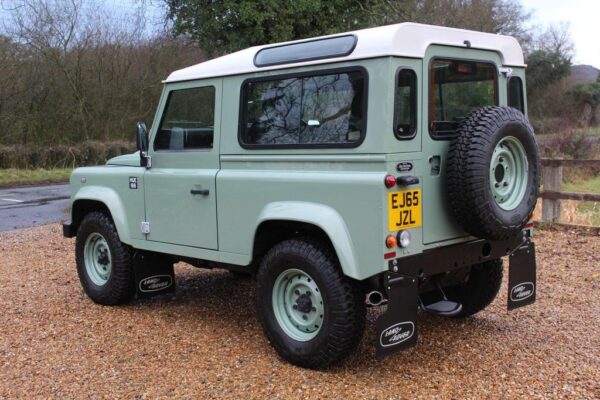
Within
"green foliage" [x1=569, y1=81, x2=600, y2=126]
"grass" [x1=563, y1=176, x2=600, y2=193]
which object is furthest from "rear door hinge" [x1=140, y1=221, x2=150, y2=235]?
"green foliage" [x1=569, y1=81, x2=600, y2=126]

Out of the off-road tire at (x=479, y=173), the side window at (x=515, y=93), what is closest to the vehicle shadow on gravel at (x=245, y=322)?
the off-road tire at (x=479, y=173)

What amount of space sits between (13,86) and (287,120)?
A: 1987cm

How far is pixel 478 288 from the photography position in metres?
4.98

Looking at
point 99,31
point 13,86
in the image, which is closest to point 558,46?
point 99,31

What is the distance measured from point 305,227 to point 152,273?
2076mm

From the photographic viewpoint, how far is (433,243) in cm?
398

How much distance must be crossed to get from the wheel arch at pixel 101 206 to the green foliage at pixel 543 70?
104 ft

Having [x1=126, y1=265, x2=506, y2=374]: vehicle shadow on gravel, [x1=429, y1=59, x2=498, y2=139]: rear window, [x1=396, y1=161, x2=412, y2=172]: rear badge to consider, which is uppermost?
[x1=429, y1=59, x2=498, y2=139]: rear window

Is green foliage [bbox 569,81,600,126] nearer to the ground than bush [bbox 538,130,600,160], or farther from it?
farther from it

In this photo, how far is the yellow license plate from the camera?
3.68 m

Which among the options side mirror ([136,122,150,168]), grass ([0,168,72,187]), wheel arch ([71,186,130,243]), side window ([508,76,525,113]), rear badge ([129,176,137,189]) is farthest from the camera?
grass ([0,168,72,187])

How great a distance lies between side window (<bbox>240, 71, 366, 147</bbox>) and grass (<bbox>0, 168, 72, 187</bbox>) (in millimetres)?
16610

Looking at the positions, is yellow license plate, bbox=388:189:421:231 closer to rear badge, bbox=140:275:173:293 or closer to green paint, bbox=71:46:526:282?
green paint, bbox=71:46:526:282

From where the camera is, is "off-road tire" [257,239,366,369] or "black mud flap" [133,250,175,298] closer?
"off-road tire" [257,239,366,369]
